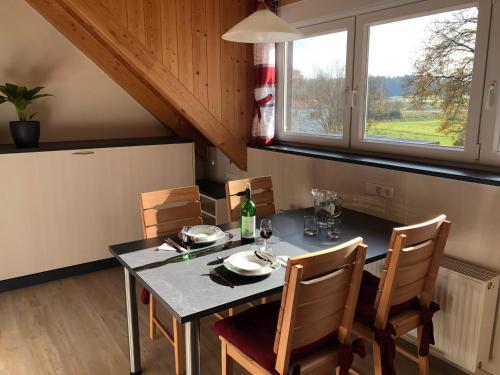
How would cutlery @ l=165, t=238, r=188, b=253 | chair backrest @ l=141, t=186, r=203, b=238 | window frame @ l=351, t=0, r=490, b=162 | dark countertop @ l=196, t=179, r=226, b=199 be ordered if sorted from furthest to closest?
dark countertop @ l=196, t=179, r=226, b=199, chair backrest @ l=141, t=186, r=203, b=238, window frame @ l=351, t=0, r=490, b=162, cutlery @ l=165, t=238, r=188, b=253

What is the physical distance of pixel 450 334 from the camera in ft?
6.80

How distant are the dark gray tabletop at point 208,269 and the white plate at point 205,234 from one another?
131 millimetres

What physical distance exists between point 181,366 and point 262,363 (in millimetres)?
825

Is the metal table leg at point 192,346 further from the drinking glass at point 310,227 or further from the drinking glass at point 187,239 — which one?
the drinking glass at point 310,227

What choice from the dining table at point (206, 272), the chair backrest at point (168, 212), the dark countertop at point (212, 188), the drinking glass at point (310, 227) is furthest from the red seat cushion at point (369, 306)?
the dark countertop at point (212, 188)

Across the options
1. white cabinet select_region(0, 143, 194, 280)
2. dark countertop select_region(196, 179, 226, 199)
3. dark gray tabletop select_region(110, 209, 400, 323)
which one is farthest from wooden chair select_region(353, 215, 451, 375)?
white cabinet select_region(0, 143, 194, 280)

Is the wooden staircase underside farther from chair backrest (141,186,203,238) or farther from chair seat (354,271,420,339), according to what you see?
chair seat (354,271,420,339)

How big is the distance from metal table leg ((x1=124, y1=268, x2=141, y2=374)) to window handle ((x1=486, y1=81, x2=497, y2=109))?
2.00 meters

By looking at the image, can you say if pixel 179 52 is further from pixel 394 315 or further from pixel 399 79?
pixel 394 315

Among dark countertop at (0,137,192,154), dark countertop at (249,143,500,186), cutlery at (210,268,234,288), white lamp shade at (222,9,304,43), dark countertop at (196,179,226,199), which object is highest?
white lamp shade at (222,9,304,43)

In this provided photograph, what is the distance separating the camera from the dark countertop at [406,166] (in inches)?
81.1

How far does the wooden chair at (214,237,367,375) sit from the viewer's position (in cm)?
136

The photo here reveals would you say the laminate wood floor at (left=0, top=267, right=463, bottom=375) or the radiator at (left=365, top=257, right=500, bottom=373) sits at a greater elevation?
Answer: the radiator at (left=365, top=257, right=500, bottom=373)

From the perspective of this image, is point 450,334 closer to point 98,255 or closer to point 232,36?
point 232,36
